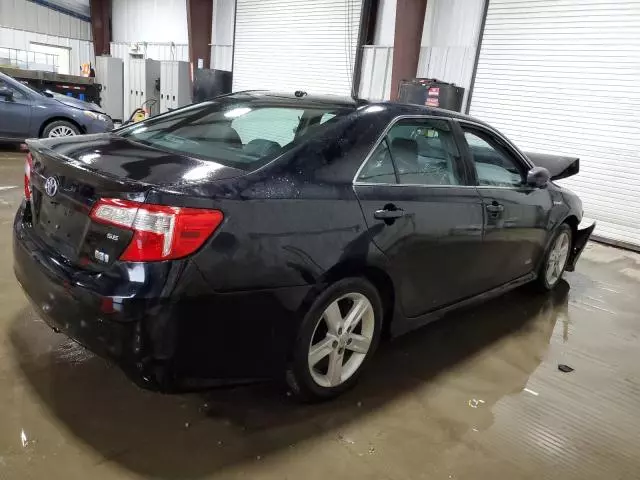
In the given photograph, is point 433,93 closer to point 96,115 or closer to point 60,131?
point 96,115

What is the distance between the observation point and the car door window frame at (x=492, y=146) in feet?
9.75

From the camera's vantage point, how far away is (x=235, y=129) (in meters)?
2.67

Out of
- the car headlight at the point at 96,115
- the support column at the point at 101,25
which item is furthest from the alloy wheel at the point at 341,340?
the support column at the point at 101,25

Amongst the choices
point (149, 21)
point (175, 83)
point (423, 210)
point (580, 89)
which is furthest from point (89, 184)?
point (149, 21)

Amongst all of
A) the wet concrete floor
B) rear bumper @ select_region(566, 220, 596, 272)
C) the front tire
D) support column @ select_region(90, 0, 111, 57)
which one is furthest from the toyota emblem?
support column @ select_region(90, 0, 111, 57)

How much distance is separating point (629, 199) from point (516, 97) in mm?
2195

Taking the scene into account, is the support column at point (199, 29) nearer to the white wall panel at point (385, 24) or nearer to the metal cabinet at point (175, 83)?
the metal cabinet at point (175, 83)

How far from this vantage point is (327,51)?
10547mm

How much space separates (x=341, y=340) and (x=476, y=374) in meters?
0.99

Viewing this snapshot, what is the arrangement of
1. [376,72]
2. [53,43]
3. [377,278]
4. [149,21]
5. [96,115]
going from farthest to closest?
[53,43] → [149,21] → [376,72] → [96,115] → [377,278]

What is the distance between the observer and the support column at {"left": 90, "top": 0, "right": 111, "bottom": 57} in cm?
1698

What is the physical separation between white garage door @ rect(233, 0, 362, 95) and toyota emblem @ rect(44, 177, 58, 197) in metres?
7.53

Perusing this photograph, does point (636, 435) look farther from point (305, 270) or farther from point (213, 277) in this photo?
point (213, 277)

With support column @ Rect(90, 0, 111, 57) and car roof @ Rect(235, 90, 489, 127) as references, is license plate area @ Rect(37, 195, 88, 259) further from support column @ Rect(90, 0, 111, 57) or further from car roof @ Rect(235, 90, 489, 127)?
support column @ Rect(90, 0, 111, 57)
